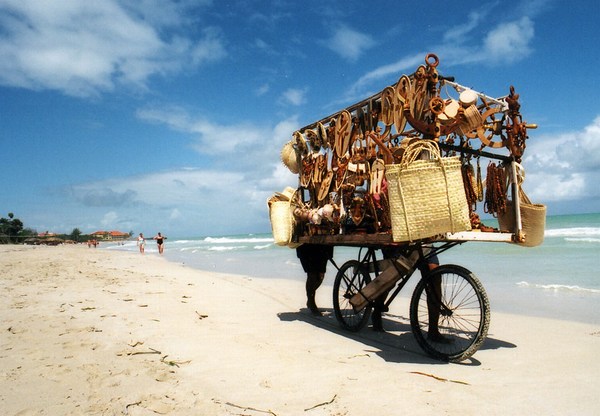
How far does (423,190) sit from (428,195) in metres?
0.06

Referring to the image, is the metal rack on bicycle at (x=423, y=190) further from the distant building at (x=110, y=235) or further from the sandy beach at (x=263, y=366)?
the distant building at (x=110, y=235)

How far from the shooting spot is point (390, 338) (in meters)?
4.71

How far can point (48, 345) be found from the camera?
3969 millimetres

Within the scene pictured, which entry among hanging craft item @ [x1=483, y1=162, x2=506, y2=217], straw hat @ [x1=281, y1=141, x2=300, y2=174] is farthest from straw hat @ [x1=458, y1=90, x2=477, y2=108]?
straw hat @ [x1=281, y1=141, x2=300, y2=174]

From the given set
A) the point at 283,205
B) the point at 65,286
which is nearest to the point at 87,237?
the point at 65,286

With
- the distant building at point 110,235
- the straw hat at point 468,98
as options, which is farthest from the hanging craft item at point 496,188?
the distant building at point 110,235

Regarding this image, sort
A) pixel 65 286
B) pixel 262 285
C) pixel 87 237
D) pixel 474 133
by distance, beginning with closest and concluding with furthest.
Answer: pixel 474 133
pixel 65 286
pixel 262 285
pixel 87 237

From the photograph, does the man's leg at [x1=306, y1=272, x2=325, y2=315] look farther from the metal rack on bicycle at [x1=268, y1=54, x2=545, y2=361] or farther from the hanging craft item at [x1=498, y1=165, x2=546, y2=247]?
the hanging craft item at [x1=498, y1=165, x2=546, y2=247]

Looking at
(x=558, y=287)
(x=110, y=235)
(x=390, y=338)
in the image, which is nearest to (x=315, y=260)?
(x=390, y=338)

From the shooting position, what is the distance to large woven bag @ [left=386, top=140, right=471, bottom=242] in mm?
3330

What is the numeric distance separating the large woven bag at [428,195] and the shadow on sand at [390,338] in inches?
50.0

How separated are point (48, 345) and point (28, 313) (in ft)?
5.98

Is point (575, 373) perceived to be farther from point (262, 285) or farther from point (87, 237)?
point (87, 237)

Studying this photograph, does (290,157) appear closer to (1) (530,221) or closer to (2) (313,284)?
(2) (313,284)
